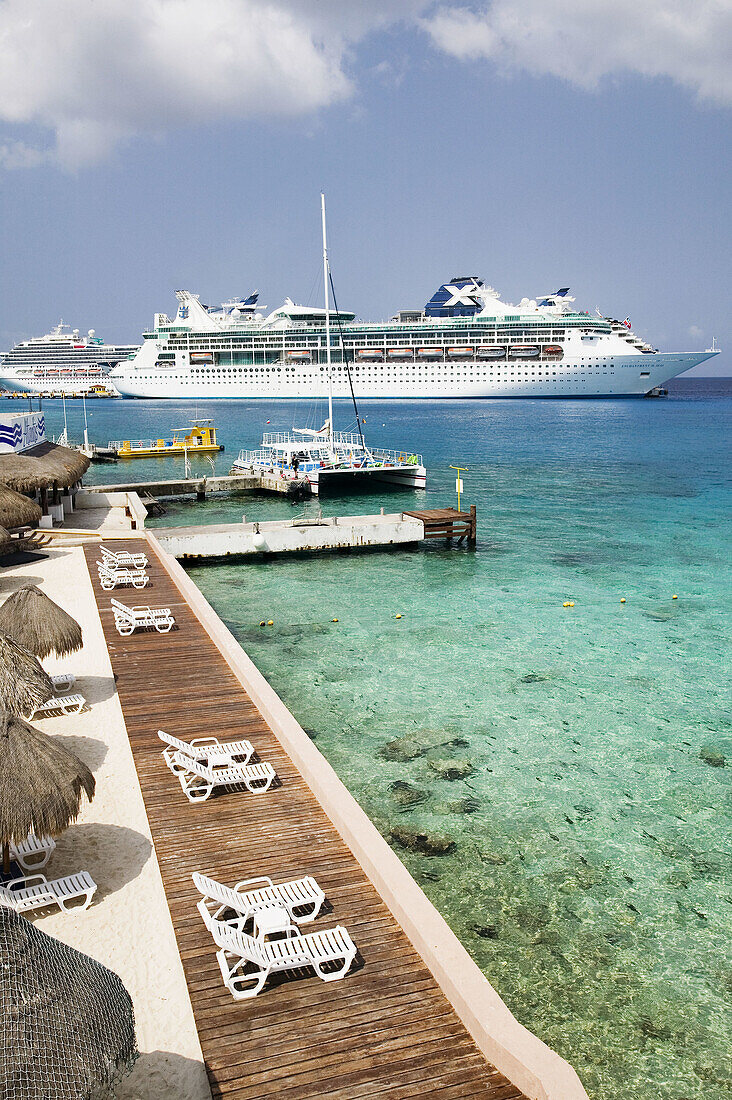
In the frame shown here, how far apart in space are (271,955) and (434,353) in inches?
4468

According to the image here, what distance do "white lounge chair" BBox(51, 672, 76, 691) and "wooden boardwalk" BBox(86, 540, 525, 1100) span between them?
131cm

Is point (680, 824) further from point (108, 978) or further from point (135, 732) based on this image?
point (108, 978)

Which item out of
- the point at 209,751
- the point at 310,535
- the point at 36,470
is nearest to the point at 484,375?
the point at 310,535

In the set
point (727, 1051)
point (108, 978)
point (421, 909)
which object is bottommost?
point (727, 1051)

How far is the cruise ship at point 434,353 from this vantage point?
112 m

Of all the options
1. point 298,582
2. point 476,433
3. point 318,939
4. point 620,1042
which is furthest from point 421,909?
point 476,433

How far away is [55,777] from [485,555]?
19.8 m

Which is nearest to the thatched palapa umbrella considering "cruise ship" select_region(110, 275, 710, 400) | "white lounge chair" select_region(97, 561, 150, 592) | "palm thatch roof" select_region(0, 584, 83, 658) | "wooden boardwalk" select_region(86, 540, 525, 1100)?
"wooden boardwalk" select_region(86, 540, 525, 1100)

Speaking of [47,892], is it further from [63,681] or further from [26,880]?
[63,681]

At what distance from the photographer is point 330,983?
5.76 meters

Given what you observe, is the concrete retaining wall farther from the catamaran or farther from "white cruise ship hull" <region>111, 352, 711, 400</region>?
"white cruise ship hull" <region>111, 352, 711, 400</region>

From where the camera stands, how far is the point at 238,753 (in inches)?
349

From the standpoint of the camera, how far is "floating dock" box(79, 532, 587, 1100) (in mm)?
4934

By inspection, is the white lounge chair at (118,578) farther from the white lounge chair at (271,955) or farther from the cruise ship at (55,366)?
the cruise ship at (55,366)
